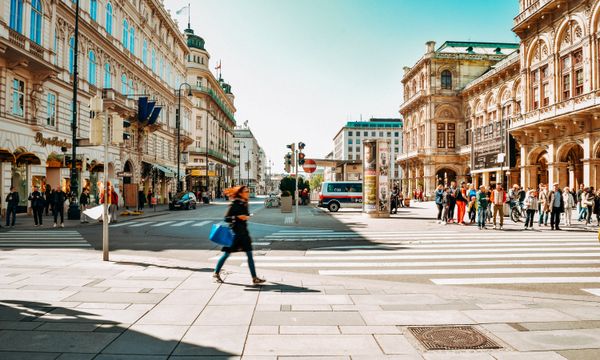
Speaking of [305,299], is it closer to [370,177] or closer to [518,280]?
[518,280]

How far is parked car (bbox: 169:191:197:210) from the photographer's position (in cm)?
3353

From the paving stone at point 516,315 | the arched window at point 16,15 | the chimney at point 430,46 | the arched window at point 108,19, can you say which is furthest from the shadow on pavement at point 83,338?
the chimney at point 430,46

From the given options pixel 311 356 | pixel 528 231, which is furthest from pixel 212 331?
pixel 528 231

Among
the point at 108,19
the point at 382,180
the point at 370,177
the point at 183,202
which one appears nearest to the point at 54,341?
the point at 370,177

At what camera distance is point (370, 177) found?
23.1 metres

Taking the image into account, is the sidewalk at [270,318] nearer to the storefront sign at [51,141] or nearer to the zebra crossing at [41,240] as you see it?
the zebra crossing at [41,240]

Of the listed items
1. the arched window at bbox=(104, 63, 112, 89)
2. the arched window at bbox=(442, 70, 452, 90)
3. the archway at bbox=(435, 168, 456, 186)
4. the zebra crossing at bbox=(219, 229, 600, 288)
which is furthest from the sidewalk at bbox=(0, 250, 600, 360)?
the arched window at bbox=(442, 70, 452, 90)

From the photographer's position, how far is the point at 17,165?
74.7ft

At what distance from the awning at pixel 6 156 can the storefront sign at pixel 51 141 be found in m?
3.07

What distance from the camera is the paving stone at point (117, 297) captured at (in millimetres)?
5535

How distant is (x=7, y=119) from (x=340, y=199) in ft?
65.1

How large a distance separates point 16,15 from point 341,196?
21517mm

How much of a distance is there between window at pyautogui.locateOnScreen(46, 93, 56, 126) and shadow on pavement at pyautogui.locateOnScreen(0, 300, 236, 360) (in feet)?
79.3

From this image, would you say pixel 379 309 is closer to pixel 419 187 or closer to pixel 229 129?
pixel 419 187
